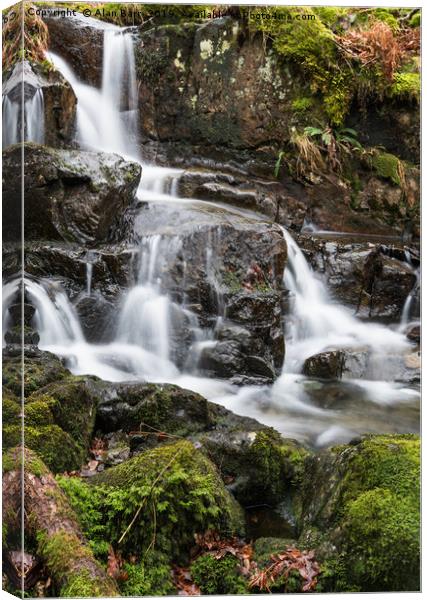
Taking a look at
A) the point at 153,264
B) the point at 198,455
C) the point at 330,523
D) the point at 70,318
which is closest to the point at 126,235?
the point at 153,264

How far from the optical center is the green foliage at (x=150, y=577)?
3.24 meters

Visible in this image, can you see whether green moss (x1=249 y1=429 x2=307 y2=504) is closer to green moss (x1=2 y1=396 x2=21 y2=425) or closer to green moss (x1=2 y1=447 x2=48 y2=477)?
green moss (x1=2 y1=447 x2=48 y2=477)

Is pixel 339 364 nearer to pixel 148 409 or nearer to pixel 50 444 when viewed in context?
pixel 148 409

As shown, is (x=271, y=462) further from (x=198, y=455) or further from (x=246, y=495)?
(x=198, y=455)

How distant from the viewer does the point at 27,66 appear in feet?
12.0

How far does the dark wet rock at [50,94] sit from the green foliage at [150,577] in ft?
8.09

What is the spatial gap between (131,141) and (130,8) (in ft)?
2.65

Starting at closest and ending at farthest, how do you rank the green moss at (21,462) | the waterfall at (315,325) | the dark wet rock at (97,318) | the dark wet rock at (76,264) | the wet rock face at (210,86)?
the green moss at (21,462) < the dark wet rock at (76,264) < the dark wet rock at (97,318) < the wet rock face at (210,86) < the waterfall at (315,325)

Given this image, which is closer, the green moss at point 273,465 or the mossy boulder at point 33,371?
the mossy boulder at point 33,371

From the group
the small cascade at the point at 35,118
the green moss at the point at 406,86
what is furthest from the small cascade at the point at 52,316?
the green moss at the point at 406,86

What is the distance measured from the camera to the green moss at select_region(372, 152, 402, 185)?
444cm

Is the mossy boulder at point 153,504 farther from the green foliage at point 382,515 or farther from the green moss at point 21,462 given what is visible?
the green foliage at point 382,515

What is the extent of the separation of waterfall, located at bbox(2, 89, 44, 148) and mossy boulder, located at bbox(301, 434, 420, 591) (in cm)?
252

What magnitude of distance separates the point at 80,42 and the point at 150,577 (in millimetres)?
3210
